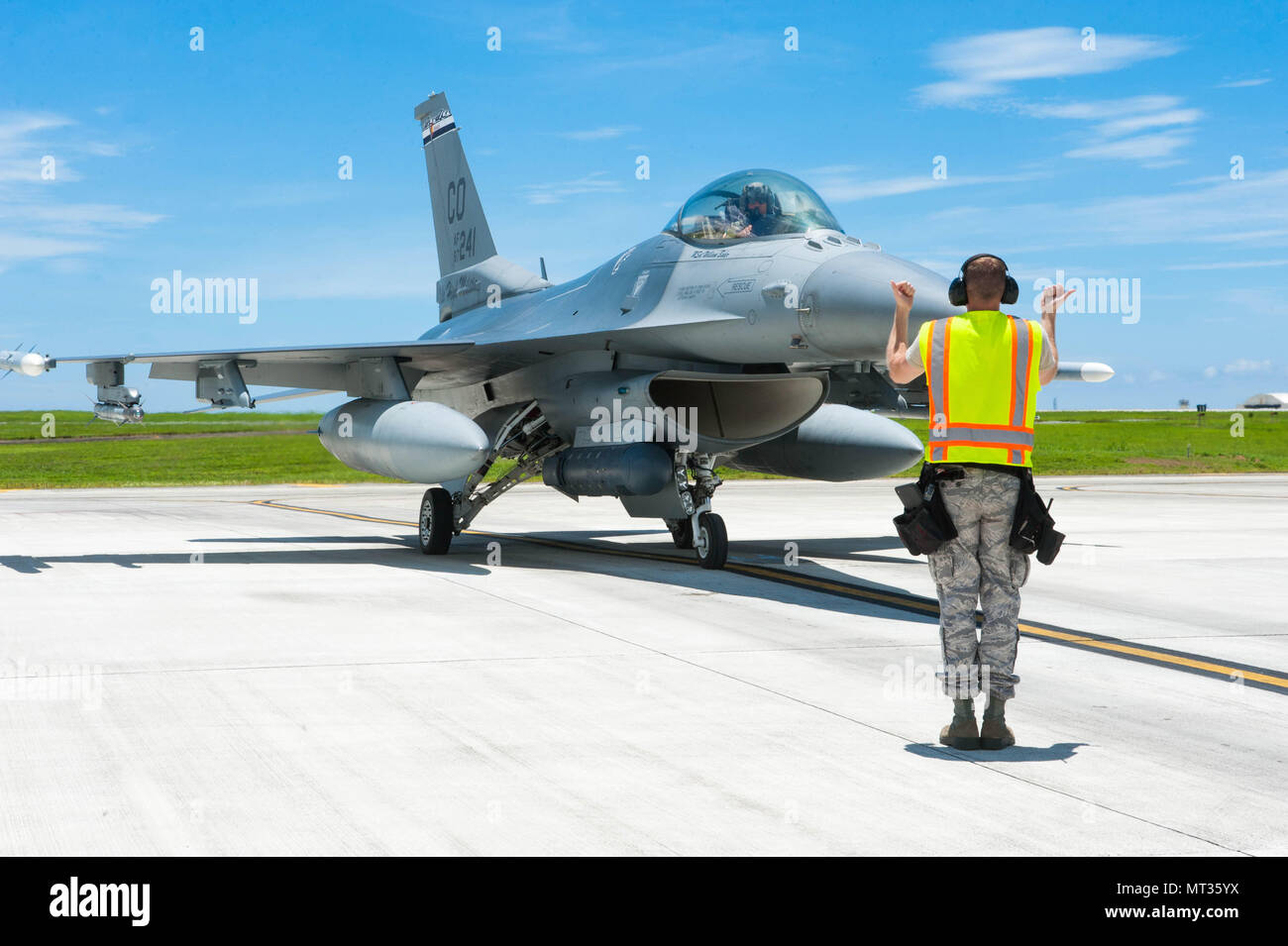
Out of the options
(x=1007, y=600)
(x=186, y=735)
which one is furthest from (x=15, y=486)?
(x=1007, y=600)

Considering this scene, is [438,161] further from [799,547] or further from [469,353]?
[799,547]

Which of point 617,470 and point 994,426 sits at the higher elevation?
point 994,426

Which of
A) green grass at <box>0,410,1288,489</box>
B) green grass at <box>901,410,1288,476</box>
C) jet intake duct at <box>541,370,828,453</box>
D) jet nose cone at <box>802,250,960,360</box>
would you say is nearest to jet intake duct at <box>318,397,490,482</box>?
jet intake duct at <box>541,370,828,453</box>

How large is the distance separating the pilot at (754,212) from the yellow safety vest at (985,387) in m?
6.52

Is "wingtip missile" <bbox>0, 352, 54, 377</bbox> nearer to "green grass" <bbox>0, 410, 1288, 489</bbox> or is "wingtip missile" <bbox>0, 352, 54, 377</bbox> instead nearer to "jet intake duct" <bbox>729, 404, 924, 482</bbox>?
"jet intake duct" <bbox>729, 404, 924, 482</bbox>

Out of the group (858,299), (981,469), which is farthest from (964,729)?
(858,299)

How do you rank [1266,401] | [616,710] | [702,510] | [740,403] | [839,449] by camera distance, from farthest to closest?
[1266,401]
[839,449]
[740,403]
[702,510]
[616,710]

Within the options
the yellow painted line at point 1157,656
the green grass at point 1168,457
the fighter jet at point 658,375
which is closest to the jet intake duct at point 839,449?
the fighter jet at point 658,375

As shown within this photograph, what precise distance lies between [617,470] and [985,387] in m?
7.37

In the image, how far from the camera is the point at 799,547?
15.7m

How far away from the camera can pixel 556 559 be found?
47.8ft

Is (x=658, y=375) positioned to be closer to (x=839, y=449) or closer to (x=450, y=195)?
(x=839, y=449)

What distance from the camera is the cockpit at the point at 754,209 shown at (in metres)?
11.9

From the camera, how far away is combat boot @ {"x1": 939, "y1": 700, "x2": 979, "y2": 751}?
18.1 ft
